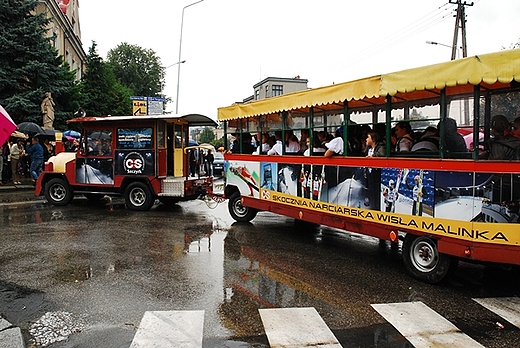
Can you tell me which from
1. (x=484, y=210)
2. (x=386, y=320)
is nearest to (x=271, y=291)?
(x=386, y=320)

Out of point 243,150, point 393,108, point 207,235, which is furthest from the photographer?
point 243,150

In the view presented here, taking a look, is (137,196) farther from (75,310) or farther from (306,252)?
(75,310)

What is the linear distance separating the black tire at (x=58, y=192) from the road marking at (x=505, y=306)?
11.2 m

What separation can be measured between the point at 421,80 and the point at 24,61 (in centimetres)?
1920

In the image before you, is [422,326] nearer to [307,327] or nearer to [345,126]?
[307,327]

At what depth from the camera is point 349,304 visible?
521 cm

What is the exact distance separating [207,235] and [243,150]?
2.36 m

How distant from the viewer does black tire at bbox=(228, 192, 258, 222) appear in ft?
34.3

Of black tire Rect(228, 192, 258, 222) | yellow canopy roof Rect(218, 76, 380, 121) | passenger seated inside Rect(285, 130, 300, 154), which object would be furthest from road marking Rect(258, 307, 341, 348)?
black tire Rect(228, 192, 258, 222)

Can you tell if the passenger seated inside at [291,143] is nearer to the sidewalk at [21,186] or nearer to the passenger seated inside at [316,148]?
the passenger seated inside at [316,148]

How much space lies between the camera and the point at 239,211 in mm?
10602

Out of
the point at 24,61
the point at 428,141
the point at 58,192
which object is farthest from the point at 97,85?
the point at 428,141

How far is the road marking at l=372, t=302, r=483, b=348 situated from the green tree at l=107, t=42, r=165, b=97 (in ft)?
214

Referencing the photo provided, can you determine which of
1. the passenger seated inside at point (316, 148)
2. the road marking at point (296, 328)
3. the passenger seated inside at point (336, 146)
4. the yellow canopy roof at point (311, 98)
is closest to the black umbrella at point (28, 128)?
the yellow canopy roof at point (311, 98)
